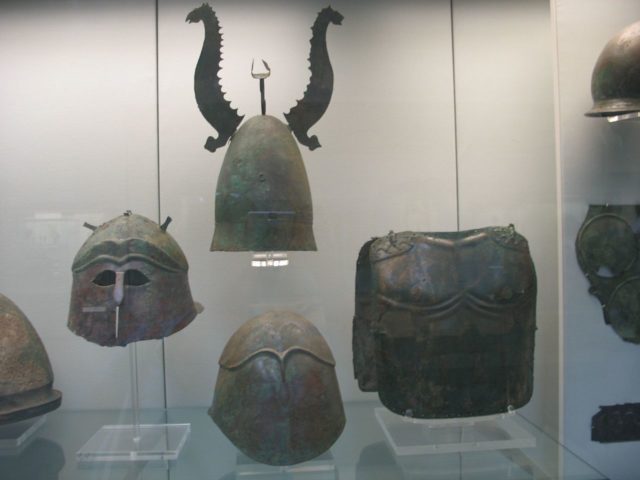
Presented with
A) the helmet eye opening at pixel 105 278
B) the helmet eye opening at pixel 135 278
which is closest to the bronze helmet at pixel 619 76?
the helmet eye opening at pixel 135 278

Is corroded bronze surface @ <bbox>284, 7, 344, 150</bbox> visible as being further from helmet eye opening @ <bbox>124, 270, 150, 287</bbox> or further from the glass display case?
helmet eye opening @ <bbox>124, 270, 150, 287</bbox>

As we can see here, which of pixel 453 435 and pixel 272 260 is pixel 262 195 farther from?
pixel 453 435

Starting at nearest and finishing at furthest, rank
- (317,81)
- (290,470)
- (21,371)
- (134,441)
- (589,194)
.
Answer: (290,470), (21,371), (134,441), (317,81), (589,194)

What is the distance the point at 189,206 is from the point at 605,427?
2.17m

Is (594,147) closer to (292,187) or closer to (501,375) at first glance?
(501,375)

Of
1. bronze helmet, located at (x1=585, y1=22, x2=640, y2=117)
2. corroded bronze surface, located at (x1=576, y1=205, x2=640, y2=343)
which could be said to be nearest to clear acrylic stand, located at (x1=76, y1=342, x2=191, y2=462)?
corroded bronze surface, located at (x1=576, y1=205, x2=640, y2=343)

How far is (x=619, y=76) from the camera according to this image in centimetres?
259

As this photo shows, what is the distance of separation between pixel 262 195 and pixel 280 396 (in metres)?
0.81

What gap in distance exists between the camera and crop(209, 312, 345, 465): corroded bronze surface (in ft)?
6.99

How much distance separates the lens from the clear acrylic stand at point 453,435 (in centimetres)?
245

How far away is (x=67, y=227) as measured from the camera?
277 cm

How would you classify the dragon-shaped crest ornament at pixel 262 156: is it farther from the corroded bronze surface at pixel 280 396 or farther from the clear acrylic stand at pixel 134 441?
the clear acrylic stand at pixel 134 441

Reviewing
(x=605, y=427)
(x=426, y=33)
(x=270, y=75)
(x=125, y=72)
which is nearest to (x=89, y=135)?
(x=125, y=72)

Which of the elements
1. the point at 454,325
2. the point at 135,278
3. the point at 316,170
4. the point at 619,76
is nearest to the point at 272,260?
the point at 316,170
